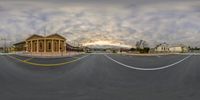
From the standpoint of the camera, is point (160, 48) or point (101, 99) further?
point (160, 48)

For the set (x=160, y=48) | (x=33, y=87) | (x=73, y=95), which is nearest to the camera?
(x=73, y=95)

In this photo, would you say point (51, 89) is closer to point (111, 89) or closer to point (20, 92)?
point (20, 92)

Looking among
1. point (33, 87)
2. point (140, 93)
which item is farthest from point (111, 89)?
point (33, 87)

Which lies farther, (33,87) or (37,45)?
(37,45)

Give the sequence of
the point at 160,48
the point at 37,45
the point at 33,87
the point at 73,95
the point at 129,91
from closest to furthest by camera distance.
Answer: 1. the point at 73,95
2. the point at 129,91
3. the point at 33,87
4. the point at 37,45
5. the point at 160,48

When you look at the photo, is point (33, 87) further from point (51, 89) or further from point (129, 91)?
point (129, 91)

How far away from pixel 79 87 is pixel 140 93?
2439 mm

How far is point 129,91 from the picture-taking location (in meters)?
9.24

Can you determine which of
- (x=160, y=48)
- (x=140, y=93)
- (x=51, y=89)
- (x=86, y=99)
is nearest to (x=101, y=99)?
(x=86, y=99)

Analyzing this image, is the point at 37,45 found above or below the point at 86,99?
above

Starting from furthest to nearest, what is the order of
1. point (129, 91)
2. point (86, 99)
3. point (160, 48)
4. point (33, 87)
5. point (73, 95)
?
point (160, 48), point (33, 87), point (129, 91), point (73, 95), point (86, 99)

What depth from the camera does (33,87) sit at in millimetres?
9836

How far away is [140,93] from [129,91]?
0.49 meters

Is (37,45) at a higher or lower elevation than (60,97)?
higher
